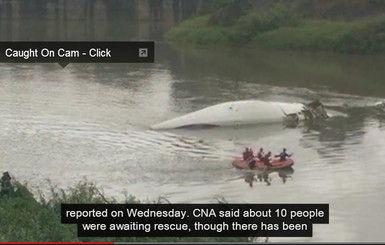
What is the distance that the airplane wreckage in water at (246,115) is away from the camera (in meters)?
36.1

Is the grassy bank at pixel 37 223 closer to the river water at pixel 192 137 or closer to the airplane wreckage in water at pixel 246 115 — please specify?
the river water at pixel 192 137

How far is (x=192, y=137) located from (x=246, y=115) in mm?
4186

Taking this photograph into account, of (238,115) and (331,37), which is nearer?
(238,115)

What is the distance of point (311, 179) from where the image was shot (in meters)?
26.3

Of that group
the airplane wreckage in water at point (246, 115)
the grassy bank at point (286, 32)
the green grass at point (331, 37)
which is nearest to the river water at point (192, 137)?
the airplane wreckage in water at point (246, 115)

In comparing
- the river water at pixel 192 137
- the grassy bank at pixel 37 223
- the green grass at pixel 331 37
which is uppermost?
the green grass at pixel 331 37

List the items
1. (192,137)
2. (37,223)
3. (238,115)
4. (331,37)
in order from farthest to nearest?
(331,37), (238,115), (192,137), (37,223)

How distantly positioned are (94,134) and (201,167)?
25.2ft

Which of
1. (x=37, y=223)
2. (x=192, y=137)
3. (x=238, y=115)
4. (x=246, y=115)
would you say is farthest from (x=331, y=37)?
(x=37, y=223)

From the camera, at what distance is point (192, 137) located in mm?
34000

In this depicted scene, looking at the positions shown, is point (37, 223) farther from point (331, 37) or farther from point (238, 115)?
point (331, 37)

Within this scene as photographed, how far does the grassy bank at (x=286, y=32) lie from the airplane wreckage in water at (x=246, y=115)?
95.9 ft
